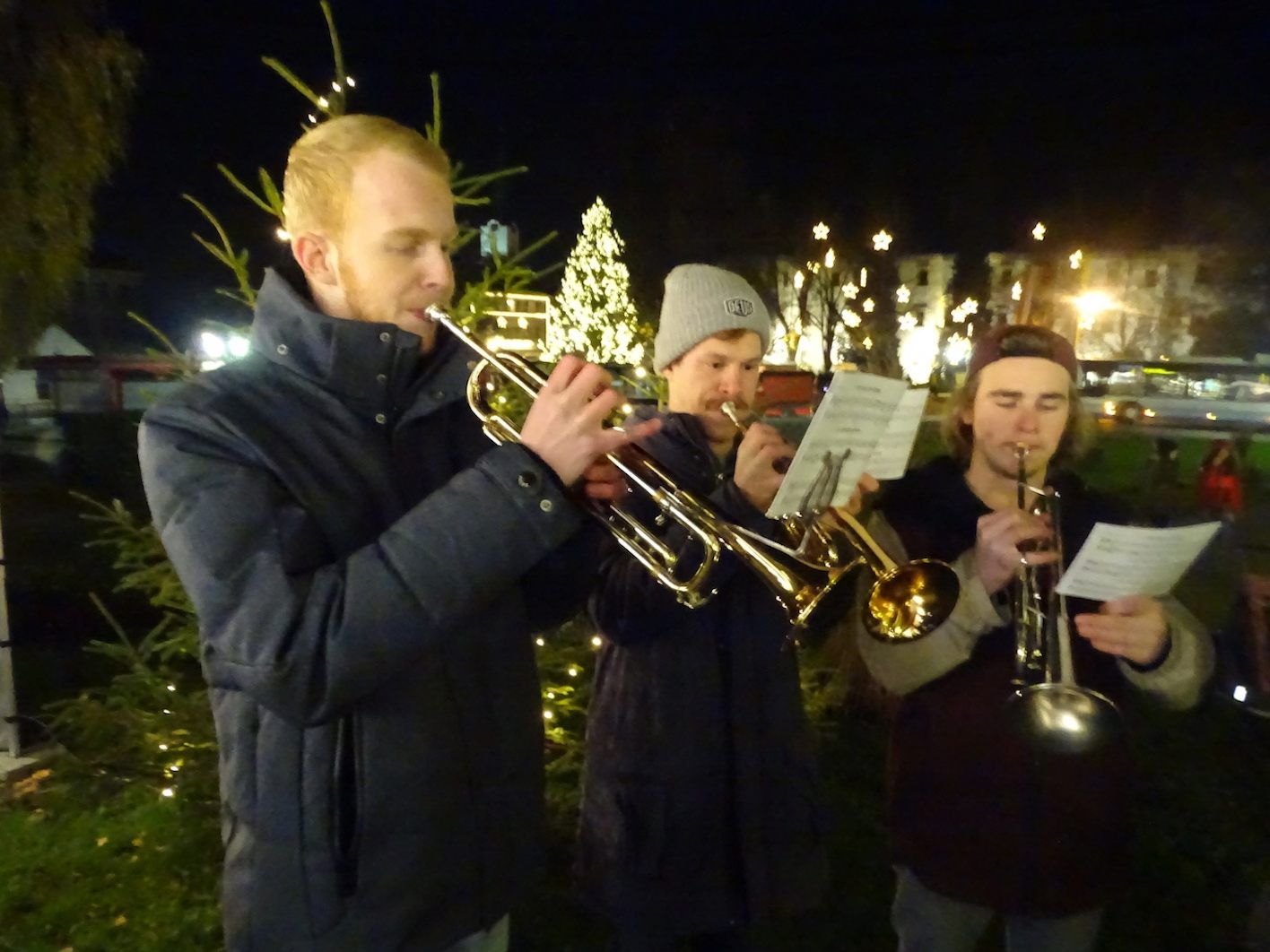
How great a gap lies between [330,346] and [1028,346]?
171cm

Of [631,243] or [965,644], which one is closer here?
[965,644]

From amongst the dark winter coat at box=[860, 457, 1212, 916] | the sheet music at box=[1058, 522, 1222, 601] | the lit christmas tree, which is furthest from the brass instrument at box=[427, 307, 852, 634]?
the lit christmas tree

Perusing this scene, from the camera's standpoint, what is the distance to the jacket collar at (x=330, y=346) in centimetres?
150

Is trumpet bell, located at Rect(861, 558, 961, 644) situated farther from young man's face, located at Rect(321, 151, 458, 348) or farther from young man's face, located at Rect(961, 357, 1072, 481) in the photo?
young man's face, located at Rect(321, 151, 458, 348)

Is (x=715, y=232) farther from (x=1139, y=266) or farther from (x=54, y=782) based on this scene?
(x=54, y=782)

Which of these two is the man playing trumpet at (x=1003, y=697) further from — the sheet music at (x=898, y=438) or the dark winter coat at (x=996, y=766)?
the sheet music at (x=898, y=438)

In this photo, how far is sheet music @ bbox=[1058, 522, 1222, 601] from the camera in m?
1.79

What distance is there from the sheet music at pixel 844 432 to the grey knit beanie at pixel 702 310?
0.65 meters

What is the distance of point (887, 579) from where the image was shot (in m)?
2.06

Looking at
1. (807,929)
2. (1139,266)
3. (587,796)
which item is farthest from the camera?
(1139,266)

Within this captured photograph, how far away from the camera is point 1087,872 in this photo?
214 centimetres

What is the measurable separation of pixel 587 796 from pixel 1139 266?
58.7 ft

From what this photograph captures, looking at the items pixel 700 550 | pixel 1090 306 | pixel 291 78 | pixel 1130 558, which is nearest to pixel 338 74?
pixel 291 78

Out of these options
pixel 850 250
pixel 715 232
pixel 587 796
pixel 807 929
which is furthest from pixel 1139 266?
pixel 587 796
